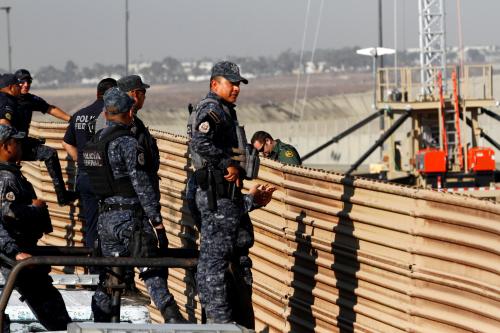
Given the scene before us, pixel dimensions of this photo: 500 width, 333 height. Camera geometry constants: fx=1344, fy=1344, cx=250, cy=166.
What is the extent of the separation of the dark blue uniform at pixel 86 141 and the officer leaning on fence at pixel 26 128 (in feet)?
0.85

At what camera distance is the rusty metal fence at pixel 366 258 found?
689 cm

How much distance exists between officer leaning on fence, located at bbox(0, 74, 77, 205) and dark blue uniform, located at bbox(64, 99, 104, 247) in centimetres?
26

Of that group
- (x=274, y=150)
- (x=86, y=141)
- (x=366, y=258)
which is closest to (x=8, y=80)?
(x=86, y=141)

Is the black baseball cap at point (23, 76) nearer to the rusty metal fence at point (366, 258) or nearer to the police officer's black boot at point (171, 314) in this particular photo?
the rusty metal fence at point (366, 258)

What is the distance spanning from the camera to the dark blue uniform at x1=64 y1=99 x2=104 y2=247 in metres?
10.9

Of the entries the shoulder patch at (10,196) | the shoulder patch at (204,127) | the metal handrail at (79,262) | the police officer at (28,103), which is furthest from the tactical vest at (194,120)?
the police officer at (28,103)

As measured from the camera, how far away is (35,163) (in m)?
14.5

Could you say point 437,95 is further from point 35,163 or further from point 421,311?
point 421,311

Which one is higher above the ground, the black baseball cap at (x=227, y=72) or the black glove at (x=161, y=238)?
the black baseball cap at (x=227, y=72)

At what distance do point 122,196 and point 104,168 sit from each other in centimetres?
21

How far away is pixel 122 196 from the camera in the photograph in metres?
8.30

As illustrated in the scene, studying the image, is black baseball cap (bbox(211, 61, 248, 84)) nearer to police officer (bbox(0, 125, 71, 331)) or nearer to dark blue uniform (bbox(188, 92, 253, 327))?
dark blue uniform (bbox(188, 92, 253, 327))

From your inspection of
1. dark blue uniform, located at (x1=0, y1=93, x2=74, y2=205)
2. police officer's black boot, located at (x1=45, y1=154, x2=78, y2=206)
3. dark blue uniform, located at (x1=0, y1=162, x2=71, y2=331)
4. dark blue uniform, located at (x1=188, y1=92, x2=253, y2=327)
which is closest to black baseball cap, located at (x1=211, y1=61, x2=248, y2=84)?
dark blue uniform, located at (x1=188, y1=92, x2=253, y2=327)

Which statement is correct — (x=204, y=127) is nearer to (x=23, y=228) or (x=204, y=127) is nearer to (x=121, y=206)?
(x=121, y=206)
